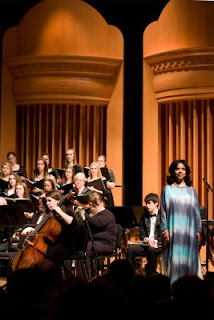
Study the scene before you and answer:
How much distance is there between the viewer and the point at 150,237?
7.27 meters

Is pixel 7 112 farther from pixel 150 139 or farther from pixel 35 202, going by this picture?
pixel 35 202

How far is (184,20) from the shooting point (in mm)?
9406

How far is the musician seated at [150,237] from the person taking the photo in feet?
23.0

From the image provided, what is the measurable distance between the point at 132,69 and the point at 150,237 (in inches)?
148

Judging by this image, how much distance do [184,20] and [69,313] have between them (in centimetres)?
816

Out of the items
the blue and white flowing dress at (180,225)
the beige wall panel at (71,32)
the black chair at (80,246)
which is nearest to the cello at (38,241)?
the black chair at (80,246)

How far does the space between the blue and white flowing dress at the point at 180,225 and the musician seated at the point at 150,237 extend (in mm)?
1428

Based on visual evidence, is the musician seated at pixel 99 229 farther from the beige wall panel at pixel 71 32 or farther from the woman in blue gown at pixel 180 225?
the beige wall panel at pixel 71 32

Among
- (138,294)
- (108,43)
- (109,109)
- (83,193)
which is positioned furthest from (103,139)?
(138,294)

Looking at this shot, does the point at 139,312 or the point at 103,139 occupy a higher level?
the point at 103,139

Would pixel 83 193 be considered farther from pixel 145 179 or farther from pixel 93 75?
pixel 93 75

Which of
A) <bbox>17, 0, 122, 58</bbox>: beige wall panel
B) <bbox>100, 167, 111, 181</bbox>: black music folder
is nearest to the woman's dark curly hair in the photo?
<bbox>100, 167, 111, 181</bbox>: black music folder

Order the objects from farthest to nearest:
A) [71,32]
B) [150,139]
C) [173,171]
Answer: [71,32], [150,139], [173,171]

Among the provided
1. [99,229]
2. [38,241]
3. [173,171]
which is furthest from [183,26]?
[38,241]
